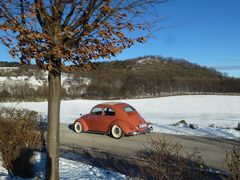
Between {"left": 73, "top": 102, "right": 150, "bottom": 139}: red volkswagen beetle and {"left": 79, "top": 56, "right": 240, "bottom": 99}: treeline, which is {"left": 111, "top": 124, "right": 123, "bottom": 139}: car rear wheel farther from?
{"left": 79, "top": 56, "right": 240, "bottom": 99}: treeline

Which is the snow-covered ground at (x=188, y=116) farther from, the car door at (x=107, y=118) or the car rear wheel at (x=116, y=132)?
the car rear wheel at (x=116, y=132)

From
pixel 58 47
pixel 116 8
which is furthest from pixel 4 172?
pixel 116 8

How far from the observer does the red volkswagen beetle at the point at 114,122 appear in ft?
45.8

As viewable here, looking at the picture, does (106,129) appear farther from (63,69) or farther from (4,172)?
(63,69)

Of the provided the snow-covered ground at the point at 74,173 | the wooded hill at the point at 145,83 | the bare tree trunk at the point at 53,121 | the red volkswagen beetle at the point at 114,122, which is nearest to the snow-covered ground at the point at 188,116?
the red volkswagen beetle at the point at 114,122

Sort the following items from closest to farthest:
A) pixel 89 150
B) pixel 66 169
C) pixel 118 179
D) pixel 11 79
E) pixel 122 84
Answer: pixel 118 179 → pixel 66 169 → pixel 89 150 → pixel 11 79 → pixel 122 84

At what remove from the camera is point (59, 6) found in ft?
15.0

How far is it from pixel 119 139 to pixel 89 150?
2.57 m

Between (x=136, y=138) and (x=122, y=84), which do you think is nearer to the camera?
(x=136, y=138)

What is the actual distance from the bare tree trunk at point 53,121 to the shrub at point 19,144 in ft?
6.31

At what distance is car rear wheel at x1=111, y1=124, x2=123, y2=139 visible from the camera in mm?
13896

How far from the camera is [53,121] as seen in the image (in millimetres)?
5113

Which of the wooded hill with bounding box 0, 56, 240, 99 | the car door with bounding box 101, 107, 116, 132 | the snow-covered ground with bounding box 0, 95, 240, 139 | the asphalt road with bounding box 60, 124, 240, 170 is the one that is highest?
the wooded hill with bounding box 0, 56, 240, 99

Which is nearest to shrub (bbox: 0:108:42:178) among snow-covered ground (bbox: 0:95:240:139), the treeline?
snow-covered ground (bbox: 0:95:240:139)
